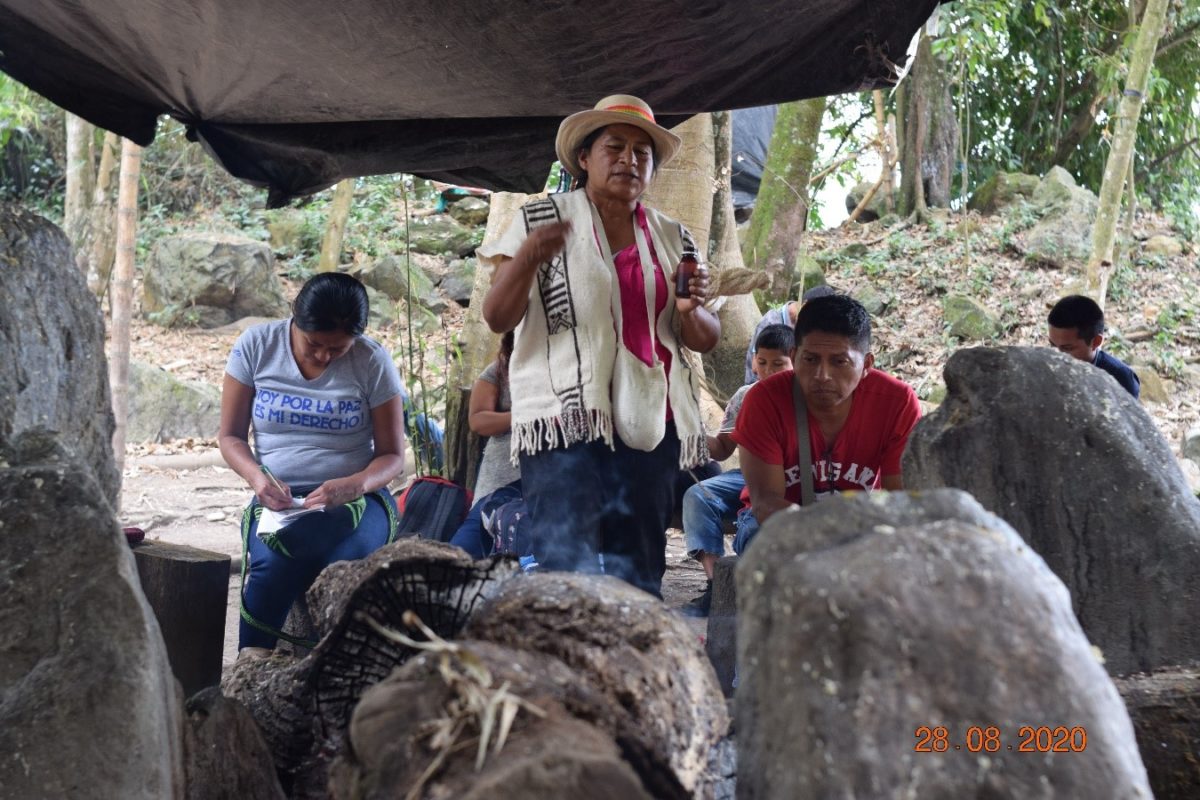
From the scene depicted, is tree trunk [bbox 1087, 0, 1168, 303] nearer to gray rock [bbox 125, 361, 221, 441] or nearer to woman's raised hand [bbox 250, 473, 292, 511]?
woman's raised hand [bbox 250, 473, 292, 511]

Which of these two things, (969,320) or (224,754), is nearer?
(224,754)

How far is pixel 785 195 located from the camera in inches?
388

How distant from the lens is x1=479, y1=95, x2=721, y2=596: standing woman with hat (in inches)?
144

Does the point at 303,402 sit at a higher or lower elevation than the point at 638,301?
lower

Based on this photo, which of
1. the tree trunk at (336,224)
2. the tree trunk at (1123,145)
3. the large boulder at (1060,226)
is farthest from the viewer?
the large boulder at (1060,226)

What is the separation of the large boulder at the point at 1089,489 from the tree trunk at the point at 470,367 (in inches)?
115

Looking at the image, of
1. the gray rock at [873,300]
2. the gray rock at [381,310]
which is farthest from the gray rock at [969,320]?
the gray rock at [381,310]

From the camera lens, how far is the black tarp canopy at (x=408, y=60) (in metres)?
3.77

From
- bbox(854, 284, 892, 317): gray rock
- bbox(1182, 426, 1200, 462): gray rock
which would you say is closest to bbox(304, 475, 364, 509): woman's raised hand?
bbox(1182, 426, 1200, 462): gray rock

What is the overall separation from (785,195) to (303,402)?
6216 millimetres

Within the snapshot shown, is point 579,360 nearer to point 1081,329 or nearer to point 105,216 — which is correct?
point 1081,329

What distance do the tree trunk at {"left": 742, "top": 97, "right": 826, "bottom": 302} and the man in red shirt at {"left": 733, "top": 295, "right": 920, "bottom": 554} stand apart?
6003mm

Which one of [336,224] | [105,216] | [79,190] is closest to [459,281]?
[336,224]
